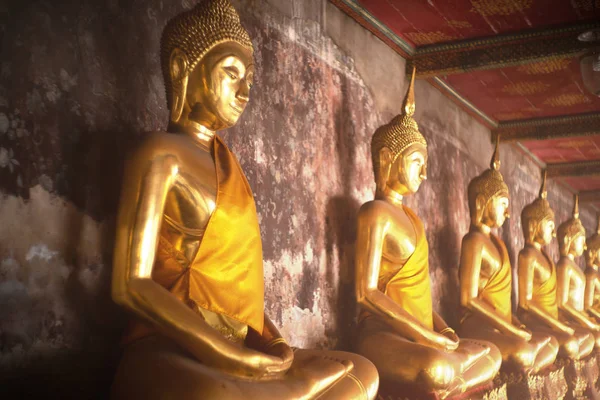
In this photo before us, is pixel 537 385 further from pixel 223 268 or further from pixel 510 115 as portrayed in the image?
pixel 223 268

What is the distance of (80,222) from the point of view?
7.75 feet

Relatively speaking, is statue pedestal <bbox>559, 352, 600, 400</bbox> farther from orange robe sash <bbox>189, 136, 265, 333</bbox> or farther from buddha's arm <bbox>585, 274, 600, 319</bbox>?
orange robe sash <bbox>189, 136, 265, 333</bbox>

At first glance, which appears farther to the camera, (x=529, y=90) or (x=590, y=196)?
(x=590, y=196)

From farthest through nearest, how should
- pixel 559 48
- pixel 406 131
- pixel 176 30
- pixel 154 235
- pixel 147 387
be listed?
pixel 559 48 → pixel 406 131 → pixel 176 30 → pixel 154 235 → pixel 147 387

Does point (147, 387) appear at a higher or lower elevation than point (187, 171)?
lower

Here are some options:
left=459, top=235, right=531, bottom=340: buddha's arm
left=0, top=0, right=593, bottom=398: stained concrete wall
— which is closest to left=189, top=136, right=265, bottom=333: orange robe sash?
left=0, top=0, right=593, bottom=398: stained concrete wall

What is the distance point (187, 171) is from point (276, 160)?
3.77 ft

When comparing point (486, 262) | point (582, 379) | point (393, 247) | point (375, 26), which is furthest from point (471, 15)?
point (582, 379)

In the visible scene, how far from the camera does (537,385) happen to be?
4.98 m

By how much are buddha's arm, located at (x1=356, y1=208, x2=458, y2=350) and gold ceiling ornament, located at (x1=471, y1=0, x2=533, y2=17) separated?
148cm

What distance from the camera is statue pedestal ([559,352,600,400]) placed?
608cm

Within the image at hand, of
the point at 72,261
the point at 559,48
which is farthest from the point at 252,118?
the point at 559,48

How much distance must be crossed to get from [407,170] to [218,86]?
5.88 feet

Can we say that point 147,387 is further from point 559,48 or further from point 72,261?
point 559,48
